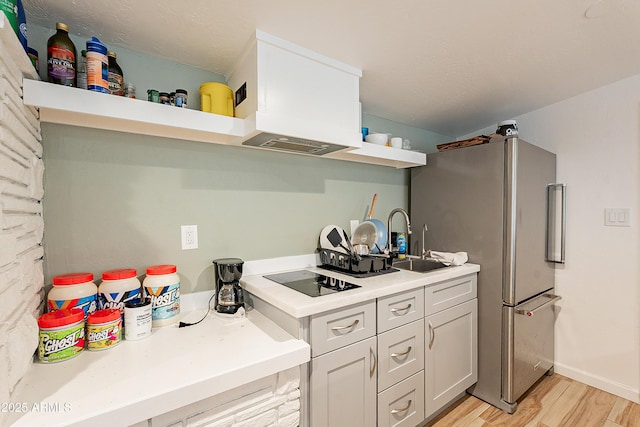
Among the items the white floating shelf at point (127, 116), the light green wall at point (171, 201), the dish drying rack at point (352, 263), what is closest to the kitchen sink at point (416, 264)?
the dish drying rack at point (352, 263)

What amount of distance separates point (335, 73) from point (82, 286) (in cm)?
149

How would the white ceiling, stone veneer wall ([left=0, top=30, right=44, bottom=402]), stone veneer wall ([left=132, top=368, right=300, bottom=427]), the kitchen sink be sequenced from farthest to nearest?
the kitchen sink, the white ceiling, stone veneer wall ([left=132, top=368, right=300, bottom=427]), stone veneer wall ([left=0, top=30, right=44, bottom=402])

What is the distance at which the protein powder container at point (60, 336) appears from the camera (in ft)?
3.10

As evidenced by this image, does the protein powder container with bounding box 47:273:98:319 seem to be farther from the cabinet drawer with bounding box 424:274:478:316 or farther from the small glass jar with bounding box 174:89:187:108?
the cabinet drawer with bounding box 424:274:478:316

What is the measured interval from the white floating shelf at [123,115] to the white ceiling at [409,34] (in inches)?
13.6

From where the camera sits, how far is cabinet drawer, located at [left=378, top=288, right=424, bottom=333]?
1428 millimetres

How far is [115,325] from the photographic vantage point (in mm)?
1065

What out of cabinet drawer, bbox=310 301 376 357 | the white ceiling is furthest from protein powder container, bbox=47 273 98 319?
the white ceiling

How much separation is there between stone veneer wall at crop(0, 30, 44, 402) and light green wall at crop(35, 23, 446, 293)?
119 millimetres

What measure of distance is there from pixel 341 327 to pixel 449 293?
87 cm

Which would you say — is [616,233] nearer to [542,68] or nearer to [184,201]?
[542,68]

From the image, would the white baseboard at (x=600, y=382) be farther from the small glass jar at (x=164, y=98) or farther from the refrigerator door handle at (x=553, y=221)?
the small glass jar at (x=164, y=98)

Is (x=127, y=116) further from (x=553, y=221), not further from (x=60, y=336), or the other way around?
(x=553, y=221)

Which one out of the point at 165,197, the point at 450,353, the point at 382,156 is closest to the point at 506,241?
the point at 450,353
